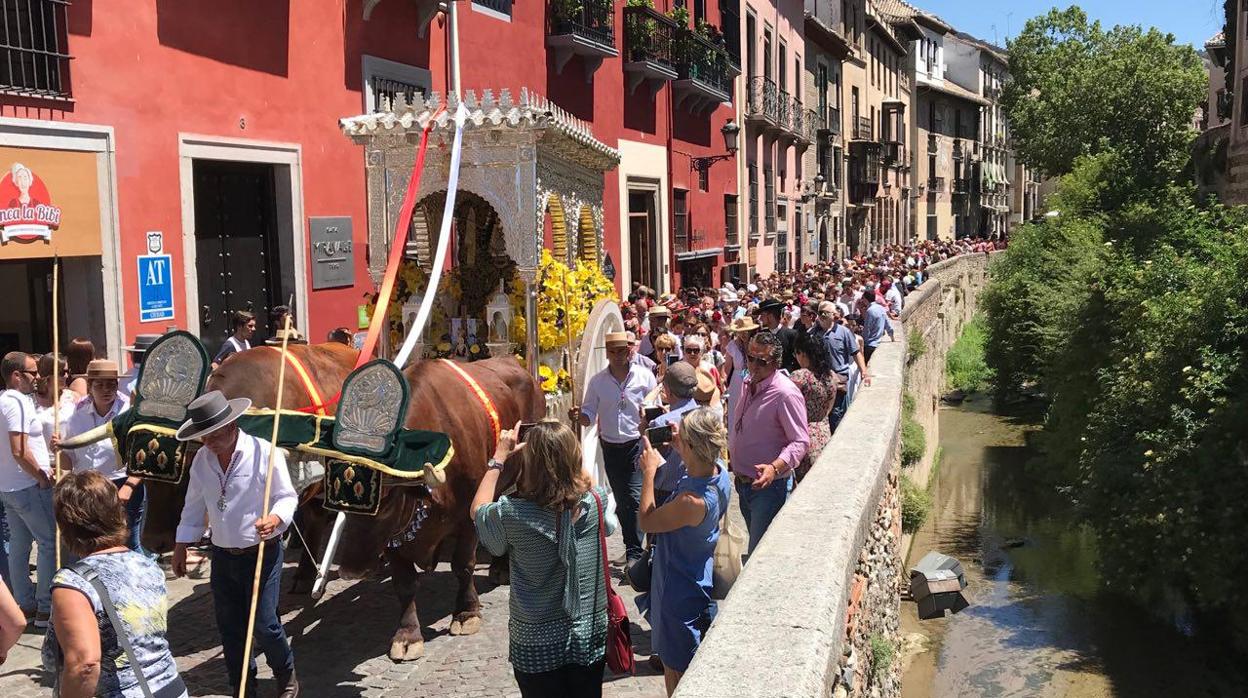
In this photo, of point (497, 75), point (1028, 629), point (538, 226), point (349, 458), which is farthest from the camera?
point (497, 75)

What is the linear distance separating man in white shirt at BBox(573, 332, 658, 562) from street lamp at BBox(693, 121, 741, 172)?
17.3 meters

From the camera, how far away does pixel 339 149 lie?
12.4 metres

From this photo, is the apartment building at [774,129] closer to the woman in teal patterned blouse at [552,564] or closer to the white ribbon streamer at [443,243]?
the white ribbon streamer at [443,243]

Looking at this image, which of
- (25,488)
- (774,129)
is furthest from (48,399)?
(774,129)

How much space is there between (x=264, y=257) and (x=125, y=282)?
7.44 ft

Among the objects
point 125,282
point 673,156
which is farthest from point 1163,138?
point 125,282

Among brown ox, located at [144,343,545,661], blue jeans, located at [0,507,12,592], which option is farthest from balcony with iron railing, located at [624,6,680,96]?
blue jeans, located at [0,507,12,592]

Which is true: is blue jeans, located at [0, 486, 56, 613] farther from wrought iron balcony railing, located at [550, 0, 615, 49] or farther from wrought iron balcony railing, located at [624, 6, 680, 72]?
wrought iron balcony railing, located at [624, 6, 680, 72]

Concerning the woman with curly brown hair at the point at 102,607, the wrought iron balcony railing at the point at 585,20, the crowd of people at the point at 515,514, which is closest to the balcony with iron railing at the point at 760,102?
the wrought iron balcony railing at the point at 585,20

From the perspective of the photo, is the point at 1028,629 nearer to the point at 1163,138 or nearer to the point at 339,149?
the point at 339,149

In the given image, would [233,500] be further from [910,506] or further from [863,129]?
[863,129]

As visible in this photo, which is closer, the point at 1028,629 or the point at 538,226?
the point at 538,226

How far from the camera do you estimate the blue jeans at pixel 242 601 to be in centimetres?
509

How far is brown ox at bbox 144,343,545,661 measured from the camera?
19.2 feet
